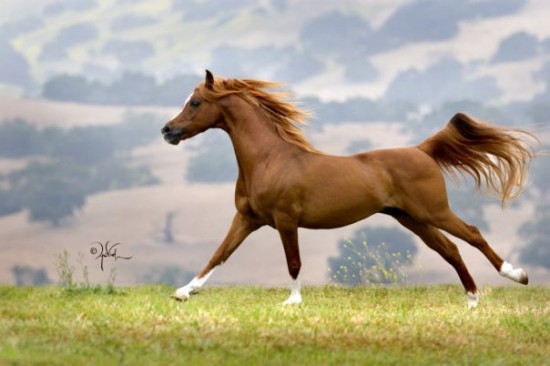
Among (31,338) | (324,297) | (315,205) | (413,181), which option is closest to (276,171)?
(315,205)

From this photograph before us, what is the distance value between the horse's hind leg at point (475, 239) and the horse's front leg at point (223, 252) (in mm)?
2035

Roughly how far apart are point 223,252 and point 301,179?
1.14m

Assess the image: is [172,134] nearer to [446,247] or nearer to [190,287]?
[190,287]

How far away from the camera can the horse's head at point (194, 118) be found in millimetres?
10766

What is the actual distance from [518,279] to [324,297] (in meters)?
2.40

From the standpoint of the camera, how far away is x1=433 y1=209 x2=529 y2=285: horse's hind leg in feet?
35.5

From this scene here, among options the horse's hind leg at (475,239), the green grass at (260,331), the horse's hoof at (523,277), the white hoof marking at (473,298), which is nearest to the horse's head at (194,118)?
the green grass at (260,331)

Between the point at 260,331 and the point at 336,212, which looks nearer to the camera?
the point at 260,331

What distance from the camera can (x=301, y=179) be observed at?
10.5 metres

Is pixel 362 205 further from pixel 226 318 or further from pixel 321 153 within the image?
pixel 226 318

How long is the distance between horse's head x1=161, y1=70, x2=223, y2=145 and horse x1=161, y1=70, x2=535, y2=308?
1 centimetres

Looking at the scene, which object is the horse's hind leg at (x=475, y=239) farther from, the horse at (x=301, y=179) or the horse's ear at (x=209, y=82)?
the horse's ear at (x=209, y=82)

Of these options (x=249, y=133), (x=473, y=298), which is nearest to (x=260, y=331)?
(x=249, y=133)

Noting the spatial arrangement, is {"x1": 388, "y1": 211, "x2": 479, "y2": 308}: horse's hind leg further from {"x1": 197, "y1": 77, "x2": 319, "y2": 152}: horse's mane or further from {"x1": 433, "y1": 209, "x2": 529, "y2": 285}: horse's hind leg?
{"x1": 197, "y1": 77, "x2": 319, "y2": 152}: horse's mane
